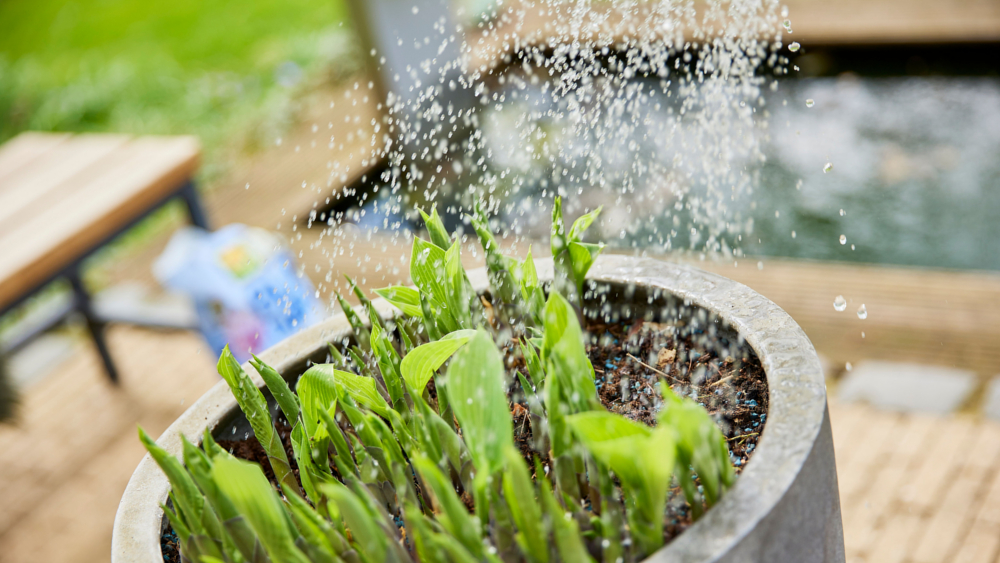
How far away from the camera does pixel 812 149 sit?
4379 millimetres

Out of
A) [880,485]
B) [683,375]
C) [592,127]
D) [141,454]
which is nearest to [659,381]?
[683,375]

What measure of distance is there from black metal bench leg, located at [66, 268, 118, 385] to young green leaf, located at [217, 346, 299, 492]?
2544 mm

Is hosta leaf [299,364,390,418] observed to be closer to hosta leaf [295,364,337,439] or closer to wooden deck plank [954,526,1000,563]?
hosta leaf [295,364,337,439]

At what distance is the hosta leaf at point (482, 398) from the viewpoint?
2.84 feet

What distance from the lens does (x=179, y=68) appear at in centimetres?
708

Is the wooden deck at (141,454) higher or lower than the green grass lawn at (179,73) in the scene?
lower

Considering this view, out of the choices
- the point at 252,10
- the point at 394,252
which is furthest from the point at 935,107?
the point at 252,10

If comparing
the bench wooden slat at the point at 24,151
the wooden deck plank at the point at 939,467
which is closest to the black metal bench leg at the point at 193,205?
the bench wooden slat at the point at 24,151

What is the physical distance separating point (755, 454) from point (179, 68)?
7.26 meters

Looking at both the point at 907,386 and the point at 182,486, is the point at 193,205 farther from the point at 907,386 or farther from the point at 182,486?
the point at 907,386

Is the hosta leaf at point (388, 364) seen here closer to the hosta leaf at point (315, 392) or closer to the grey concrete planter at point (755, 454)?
the hosta leaf at point (315, 392)

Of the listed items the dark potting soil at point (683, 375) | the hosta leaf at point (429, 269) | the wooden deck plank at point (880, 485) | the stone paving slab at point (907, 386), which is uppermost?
the hosta leaf at point (429, 269)

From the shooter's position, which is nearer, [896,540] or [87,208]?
[896,540]

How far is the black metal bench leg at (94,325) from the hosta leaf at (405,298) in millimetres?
2517
